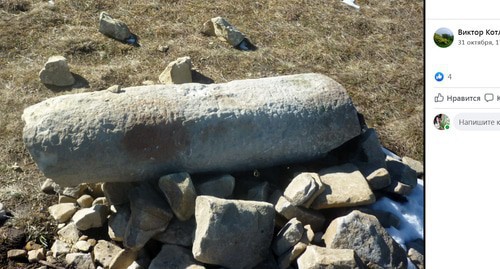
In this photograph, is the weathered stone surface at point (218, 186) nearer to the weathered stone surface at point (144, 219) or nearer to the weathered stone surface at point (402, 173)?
the weathered stone surface at point (144, 219)

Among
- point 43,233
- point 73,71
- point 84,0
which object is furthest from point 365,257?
point 84,0

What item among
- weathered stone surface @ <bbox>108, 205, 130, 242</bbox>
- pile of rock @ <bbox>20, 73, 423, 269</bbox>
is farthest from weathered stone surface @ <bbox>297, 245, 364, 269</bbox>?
weathered stone surface @ <bbox>108, 205, 130, 242</bbox>

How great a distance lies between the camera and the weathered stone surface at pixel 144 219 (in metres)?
4.31

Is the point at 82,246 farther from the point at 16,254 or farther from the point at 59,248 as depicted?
the point at 16,254

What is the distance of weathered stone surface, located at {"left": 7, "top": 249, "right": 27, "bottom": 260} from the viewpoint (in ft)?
15.3

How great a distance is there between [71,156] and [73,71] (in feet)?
10.1

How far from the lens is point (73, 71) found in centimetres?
702

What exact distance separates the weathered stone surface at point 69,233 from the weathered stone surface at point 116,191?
1.47ft

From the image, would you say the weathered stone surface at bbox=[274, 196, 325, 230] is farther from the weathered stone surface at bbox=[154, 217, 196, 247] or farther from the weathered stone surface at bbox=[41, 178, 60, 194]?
the weathered stone surface at bbox=[41, 178, 60, 194]

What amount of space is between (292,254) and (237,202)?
1.76 feet

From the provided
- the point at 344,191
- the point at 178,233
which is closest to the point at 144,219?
the point at 178,233

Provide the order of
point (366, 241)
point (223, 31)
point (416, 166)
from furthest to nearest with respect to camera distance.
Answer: point (223, 31)
point (416, 166)
point (366, 241)

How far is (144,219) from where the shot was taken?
4.30 meters

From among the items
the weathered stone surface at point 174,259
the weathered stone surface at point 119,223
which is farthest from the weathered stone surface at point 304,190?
the weathered stone surface at point 119,223
